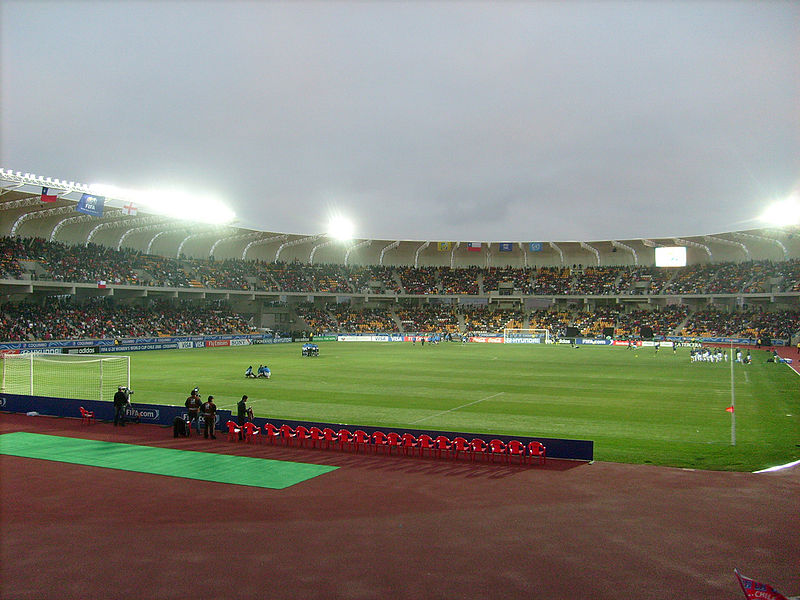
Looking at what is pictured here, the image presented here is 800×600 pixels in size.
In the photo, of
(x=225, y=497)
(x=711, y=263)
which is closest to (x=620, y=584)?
→ (x=225, y=497)

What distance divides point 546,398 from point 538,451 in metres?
11.5

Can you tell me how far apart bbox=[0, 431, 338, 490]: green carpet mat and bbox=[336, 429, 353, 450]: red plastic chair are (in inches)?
70.0

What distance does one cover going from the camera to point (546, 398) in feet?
83.3

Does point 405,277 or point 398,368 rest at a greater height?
point 405,277

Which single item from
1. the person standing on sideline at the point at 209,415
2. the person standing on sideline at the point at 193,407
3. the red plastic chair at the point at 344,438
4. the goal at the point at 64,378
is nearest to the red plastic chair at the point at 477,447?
the red plastic chair at the point at 344,438

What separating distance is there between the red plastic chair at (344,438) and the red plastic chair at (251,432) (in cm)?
274

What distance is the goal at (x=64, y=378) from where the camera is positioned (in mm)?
24172

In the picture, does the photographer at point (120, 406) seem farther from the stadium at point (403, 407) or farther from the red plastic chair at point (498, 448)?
the red plastic chair at point (498, 448)

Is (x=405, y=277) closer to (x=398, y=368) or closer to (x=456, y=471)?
(x=398, y=368)

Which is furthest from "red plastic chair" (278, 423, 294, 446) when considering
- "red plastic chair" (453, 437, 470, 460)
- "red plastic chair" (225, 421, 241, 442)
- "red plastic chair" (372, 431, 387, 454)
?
"red plastic chair" (453, 437, 470, 460)

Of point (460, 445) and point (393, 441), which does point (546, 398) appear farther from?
point (393, 441)

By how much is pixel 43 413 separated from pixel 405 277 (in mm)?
72164

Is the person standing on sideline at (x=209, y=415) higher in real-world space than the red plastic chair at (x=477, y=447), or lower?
higher

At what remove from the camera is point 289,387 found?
28.5 meters
